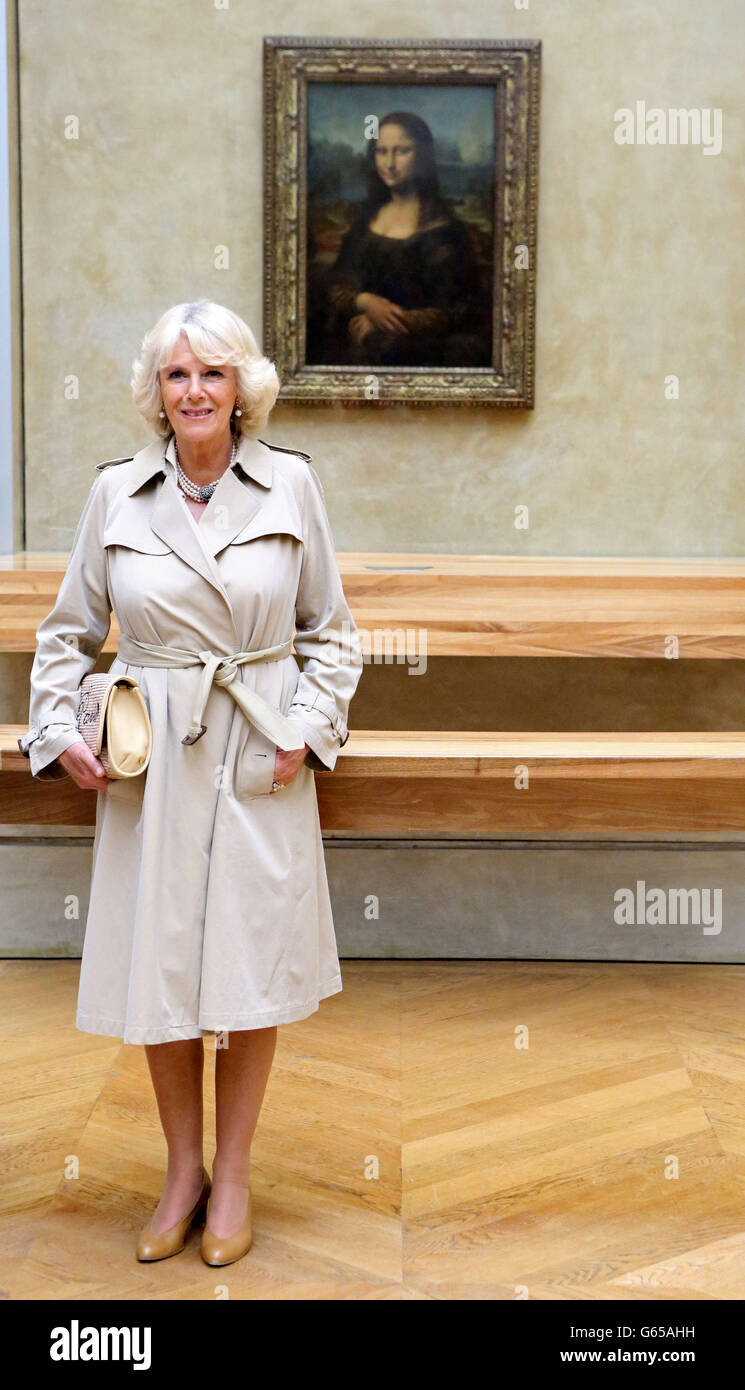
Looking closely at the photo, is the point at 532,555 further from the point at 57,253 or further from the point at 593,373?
the point at 57,253

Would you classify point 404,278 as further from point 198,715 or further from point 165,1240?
point 165,1240

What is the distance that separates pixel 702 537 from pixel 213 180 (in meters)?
2.90

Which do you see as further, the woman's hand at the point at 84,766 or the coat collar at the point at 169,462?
the coat collar at the point at 169,462

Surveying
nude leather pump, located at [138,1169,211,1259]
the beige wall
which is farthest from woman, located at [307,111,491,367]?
nude leather pump, located at [138,1169,211,1259]

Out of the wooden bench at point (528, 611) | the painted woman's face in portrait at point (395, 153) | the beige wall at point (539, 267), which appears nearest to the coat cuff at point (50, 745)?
the wooden bench at point (528, 611)

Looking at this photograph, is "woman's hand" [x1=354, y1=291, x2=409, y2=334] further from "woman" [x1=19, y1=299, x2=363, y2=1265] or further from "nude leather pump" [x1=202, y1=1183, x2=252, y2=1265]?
"nude leather pump" [x1=202, y1=1183, x2=252, y2=1265]

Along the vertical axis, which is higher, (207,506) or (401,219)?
(401,219)

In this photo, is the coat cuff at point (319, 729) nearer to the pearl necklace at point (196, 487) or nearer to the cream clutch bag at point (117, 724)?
the cream clutch bag at point (117, 724)

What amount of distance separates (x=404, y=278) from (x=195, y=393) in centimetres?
350

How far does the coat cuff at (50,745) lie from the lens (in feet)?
9.49

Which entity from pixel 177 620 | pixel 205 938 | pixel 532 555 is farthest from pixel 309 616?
pixel 532 555

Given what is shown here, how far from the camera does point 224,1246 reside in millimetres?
3074

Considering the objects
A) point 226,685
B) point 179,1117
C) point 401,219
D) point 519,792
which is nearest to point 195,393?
point 226,685

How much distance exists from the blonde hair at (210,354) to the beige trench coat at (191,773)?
11cm
